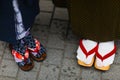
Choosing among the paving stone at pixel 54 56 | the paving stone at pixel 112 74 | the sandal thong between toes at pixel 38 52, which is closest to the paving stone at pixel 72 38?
the paving stone at pixel 54 56

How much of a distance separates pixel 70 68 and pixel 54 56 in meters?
0.18

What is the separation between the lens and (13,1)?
173 cm

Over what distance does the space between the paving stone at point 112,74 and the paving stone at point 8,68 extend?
734 mm

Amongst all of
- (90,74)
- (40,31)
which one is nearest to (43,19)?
(40,31)

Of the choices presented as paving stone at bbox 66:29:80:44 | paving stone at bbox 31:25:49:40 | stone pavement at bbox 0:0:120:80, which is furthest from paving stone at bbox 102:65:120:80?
paving stone at bbox 31:25:49:40

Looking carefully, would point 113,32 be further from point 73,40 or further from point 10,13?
point 10,13

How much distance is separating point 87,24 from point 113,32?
8.2 inches

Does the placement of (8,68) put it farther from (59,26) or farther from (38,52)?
(59,26)

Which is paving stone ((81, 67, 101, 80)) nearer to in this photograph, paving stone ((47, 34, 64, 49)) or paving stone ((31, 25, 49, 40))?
paving stone ((47, 34, 64, 49))

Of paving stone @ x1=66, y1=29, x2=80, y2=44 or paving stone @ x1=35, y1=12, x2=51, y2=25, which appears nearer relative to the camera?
paving stone @ x1=66, y1=29, x2=80, y2=44

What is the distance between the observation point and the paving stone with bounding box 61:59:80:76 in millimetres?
2174

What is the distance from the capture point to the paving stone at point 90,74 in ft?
7.03

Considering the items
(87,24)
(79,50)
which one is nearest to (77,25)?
(87,24)

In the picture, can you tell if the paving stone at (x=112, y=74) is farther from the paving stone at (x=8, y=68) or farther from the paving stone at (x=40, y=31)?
the paving stone at (x=8, y=68)
